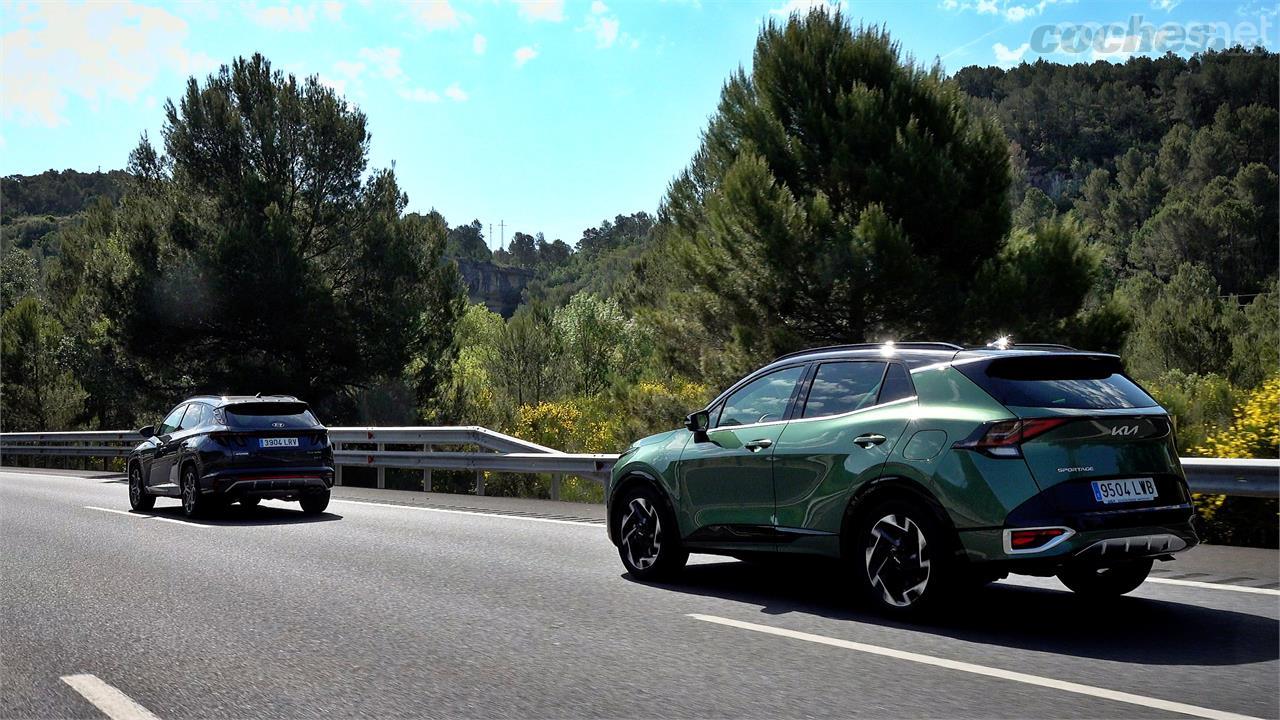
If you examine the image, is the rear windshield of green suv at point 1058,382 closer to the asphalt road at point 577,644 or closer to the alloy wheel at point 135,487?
the asphalt road at point 577,644

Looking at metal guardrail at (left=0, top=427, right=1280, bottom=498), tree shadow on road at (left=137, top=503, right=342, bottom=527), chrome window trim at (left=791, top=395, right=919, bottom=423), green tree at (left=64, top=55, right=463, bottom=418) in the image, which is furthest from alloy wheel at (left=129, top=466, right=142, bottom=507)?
green tree at (left=64, top=55, right=463, bottom=418)

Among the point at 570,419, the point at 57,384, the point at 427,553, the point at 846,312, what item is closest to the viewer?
the point at 427,553

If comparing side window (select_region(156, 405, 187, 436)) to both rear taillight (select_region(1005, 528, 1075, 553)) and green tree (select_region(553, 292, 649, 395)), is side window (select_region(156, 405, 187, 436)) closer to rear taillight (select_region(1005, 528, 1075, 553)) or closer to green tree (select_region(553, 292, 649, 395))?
rear taillight (select_region(1005, 528, 1075, 553))

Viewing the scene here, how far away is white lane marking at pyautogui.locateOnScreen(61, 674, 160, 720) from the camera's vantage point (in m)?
4.89

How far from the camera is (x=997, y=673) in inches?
211

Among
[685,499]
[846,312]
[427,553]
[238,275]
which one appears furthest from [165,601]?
[238,275]

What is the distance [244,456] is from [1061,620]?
11.0 metres

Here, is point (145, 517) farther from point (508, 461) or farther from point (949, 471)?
point (949, 471)

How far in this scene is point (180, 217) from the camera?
112 feet

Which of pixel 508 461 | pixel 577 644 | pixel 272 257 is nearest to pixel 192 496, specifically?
pixel 508 461

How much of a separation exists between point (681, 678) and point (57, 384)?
54.4 meters

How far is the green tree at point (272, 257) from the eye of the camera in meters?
33.2

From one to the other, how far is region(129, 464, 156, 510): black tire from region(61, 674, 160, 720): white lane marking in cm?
1129

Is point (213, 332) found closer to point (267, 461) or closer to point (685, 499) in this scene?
point (267, 461)
